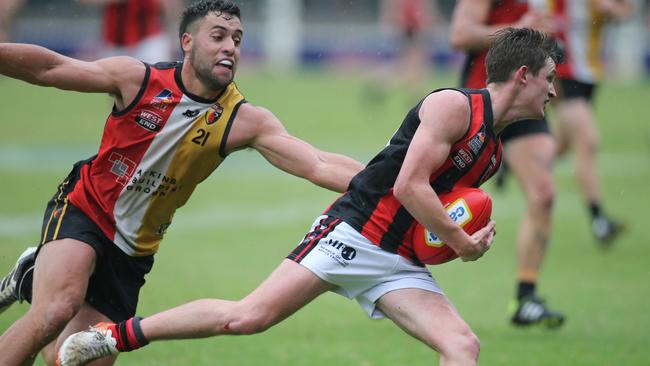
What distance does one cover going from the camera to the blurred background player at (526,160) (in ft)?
24.9

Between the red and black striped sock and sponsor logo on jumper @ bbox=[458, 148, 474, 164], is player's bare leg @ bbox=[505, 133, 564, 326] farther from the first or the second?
the red and black striped sock

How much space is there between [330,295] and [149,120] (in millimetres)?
4080

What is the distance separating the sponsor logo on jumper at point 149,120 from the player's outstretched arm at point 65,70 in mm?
157

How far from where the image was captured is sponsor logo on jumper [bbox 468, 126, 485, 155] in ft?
16.1

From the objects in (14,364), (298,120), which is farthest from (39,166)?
(14,364)

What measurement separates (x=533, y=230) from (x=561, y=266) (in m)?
2.48

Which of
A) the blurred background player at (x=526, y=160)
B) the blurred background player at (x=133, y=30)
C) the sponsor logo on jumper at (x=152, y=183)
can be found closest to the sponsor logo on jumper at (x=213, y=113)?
the sponsor logo on jumper at (x=152, y=183)

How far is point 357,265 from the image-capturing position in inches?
197

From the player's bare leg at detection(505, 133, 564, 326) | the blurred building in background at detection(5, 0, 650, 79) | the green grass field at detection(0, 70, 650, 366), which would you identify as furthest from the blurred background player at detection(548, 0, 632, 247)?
the blurred building in background at detection(5, 0, 650, 79)

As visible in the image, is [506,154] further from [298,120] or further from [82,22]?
[82,22]

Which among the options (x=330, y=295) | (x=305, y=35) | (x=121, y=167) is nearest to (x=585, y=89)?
(x=330, y=295)

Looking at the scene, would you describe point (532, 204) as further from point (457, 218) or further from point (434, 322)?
point (434, 322)

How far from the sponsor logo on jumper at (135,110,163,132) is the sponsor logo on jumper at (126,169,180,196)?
23cm

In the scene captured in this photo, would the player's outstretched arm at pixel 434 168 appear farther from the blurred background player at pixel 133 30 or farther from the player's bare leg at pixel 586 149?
the blurred background player at pixel 133 30
